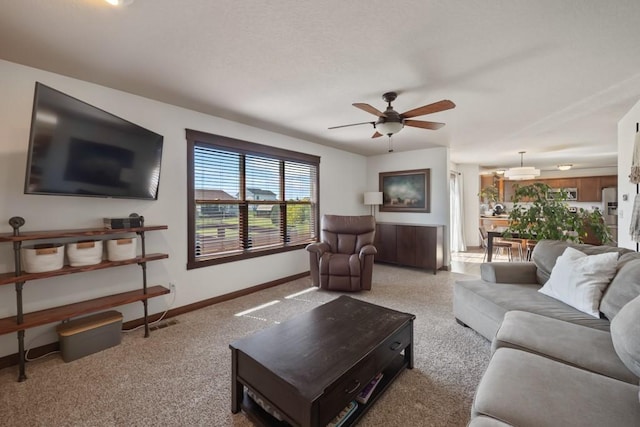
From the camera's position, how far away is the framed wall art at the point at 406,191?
536cm

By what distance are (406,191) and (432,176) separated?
59 centimetres

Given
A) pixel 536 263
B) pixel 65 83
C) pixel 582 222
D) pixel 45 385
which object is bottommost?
pixel 45 385

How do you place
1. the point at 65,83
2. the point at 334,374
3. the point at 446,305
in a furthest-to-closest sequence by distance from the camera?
1. the point at 446,305
2. the point at 65,83
3. the point at 334,374

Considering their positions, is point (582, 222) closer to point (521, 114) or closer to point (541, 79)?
point (521, 114)

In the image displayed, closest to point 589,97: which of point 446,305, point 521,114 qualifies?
point 521,114

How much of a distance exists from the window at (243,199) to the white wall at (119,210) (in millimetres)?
121

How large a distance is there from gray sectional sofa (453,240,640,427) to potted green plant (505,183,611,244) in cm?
90

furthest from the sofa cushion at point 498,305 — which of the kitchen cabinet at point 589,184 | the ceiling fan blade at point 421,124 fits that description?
the kitchen cabinet at point 589,184

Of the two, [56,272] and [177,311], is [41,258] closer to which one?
[56,272]

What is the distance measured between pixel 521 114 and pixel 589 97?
2.00 ft

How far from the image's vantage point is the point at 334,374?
134 centimetres

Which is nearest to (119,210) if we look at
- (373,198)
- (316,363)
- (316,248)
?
(316,248)

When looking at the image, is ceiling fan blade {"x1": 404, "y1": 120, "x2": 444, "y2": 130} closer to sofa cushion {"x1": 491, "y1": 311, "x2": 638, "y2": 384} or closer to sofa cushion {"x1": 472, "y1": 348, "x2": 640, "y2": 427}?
sofa cushion {"x1": 491, "y1": 311, "x2": 638, "y2": 384}

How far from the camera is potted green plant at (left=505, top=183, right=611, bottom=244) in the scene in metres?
3.04
